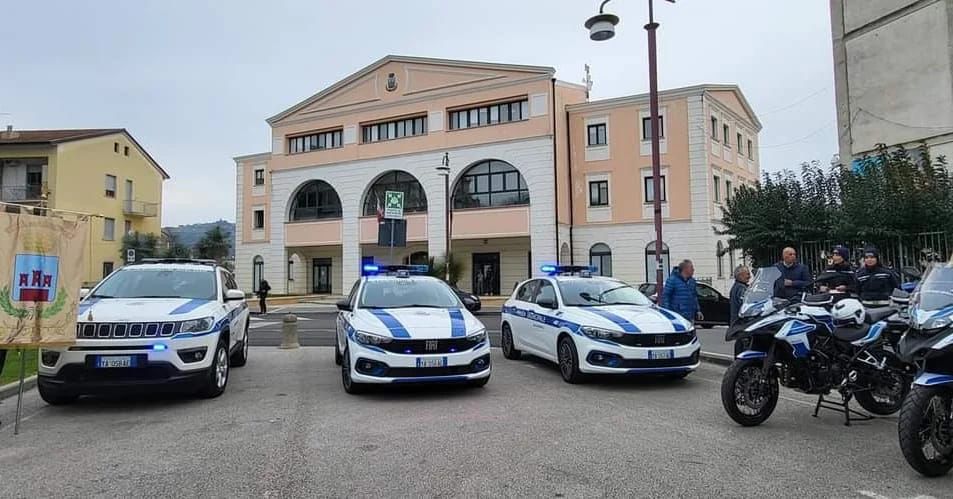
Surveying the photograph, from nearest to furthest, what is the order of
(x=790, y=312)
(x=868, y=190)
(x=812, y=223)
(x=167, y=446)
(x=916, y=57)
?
(x=167, y=446) < (x=790, y=312) < (x=868, y=190) < (x=812, y=223) < (x=916, y=57)

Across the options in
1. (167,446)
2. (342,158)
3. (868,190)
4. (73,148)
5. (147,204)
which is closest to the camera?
(167,446)

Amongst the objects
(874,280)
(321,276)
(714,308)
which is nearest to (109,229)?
(321,276)

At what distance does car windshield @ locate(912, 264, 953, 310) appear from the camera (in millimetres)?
4816

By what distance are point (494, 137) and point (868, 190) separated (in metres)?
23.2

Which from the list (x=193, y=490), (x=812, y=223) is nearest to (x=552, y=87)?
(x=812, y=223)

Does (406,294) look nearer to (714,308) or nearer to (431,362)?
(431,362)

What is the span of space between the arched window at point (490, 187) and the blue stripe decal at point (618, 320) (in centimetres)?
2405

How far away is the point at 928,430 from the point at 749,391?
64.4 inches

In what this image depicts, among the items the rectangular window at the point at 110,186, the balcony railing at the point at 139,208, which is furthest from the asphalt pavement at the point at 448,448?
the balcony railing at the point at 139,208

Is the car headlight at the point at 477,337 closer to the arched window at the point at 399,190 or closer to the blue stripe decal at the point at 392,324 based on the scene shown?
the blue stripe decal at the point at 392,324

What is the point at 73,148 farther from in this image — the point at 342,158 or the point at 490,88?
the point at 490,88

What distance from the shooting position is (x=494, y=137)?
33.3 metres

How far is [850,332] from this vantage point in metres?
5.99

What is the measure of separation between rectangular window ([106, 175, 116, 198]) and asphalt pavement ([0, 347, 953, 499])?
45282 mm
